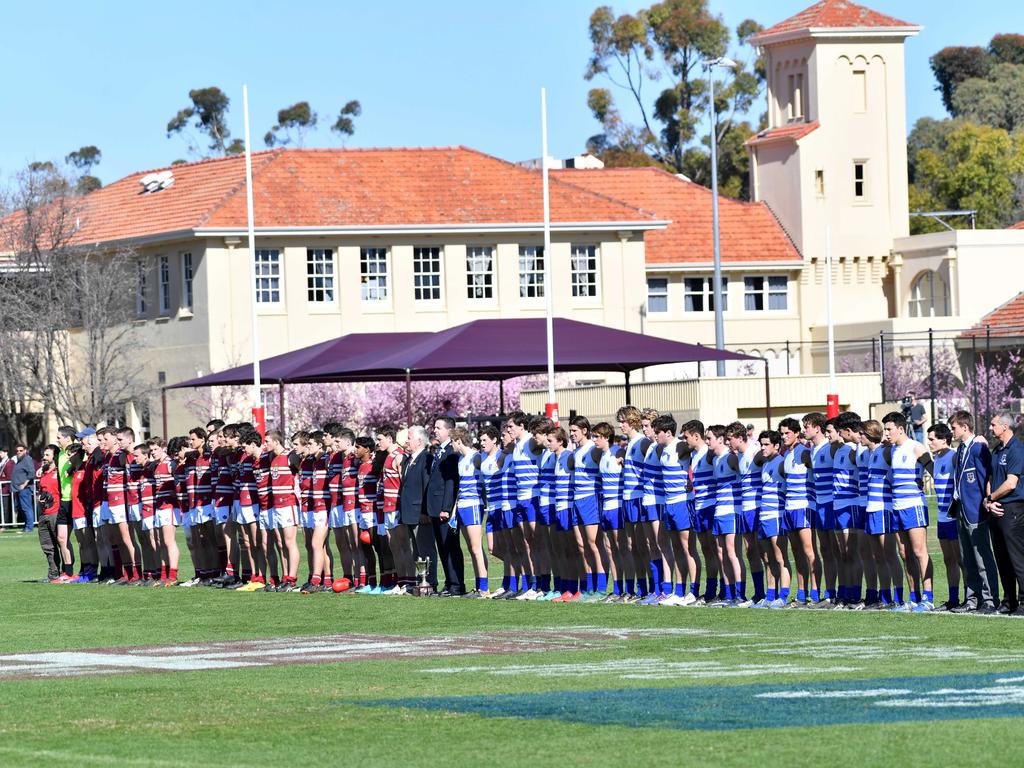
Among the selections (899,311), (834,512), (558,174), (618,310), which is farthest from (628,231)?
(834,512)

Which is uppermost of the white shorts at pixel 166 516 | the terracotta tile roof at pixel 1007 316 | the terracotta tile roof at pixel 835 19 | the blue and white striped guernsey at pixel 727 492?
the terracotta tile roof at pixel 835 19

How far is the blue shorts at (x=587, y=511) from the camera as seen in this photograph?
2005 centimetres

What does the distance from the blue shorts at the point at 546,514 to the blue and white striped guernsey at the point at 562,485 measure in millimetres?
85

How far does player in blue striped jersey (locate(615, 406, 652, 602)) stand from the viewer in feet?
64.3

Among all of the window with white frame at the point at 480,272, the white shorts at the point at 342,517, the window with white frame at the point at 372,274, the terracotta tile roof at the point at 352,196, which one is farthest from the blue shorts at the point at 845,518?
the window with white frame at the point at 480,272

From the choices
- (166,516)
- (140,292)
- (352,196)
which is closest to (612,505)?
(166,516)

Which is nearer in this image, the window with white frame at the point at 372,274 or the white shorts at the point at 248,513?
the white shorts at the point at 248,513

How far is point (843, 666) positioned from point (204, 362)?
4378 centimetres

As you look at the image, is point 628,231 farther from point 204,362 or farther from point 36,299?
point 36,299

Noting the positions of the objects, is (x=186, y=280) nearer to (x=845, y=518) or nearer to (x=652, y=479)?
(x=652, y=479)

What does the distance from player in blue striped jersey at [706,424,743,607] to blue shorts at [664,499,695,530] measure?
34 centimetres

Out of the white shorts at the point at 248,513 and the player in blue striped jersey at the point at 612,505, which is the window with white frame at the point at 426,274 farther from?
the player in blue striped jersey at the point at 612,505

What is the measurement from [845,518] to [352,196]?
41170mm

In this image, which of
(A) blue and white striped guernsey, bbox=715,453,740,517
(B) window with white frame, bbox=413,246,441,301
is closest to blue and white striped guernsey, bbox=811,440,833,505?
(A) blue and white striped guernsey, bbox=715,453,740,517
